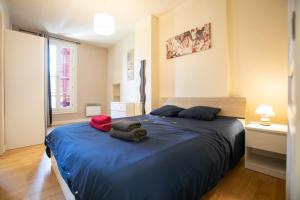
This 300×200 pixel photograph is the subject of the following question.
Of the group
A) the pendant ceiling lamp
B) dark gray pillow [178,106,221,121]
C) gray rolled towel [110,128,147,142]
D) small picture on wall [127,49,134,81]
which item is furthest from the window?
gray rolled towel [110,128,147,142]

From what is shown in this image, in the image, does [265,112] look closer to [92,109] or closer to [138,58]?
[138,58]

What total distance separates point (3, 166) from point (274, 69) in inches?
158

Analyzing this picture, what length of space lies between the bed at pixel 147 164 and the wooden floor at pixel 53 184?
0.82 feet

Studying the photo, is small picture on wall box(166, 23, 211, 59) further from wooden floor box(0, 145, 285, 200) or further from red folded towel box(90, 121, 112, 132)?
red folded towel box(90, 121, 112, 132)

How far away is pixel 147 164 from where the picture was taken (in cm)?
92

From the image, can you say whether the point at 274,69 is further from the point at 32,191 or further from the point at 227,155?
the point at 32,191

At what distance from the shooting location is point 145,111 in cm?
377

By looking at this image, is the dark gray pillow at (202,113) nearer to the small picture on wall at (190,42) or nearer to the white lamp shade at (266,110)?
the white lamp shade at (266,110)

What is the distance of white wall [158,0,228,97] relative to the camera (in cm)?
268

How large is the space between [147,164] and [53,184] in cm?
142

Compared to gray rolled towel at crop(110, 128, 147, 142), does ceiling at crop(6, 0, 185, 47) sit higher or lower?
higher

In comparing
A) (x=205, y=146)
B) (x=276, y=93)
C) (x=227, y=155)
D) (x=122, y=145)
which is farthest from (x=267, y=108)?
(x=122, y=145)

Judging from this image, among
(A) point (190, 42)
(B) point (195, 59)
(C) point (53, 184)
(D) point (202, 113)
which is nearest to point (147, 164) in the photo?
(C) point (53, 184)

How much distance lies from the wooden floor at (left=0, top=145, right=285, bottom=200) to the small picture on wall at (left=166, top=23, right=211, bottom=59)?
6.79 feet
